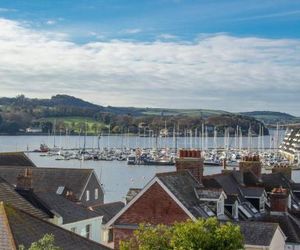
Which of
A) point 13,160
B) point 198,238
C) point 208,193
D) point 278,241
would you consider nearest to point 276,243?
point 278,241

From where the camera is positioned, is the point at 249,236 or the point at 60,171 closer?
the point at 249,236

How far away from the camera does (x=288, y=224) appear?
41.3 m

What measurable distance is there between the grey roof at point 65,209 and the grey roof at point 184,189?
574 cm

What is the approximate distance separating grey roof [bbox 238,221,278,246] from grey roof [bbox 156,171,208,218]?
2346 mm

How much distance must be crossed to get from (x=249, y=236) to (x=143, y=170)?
160m

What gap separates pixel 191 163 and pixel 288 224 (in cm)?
714

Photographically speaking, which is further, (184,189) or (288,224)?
(288,224)

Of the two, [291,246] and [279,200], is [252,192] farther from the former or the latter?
[291,246]

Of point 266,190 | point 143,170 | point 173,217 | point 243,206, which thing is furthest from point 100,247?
point 143,170

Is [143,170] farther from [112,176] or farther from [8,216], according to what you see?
[8,216]

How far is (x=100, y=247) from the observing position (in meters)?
24.3

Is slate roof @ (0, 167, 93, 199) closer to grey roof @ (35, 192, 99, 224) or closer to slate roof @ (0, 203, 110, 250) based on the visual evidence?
grey roof @ (35, 192, 99, 224)

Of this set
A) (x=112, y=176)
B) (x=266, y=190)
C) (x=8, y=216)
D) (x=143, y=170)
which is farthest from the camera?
(x=143, y=170)

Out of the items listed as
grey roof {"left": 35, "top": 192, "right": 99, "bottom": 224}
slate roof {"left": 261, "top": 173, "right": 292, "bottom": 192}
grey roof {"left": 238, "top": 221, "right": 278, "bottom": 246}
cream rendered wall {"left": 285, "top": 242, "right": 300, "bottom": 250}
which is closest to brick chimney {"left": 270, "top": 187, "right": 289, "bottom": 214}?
cream rendered wall {"left": 285, "top": 242, "right": 300, "bottom": 250}
